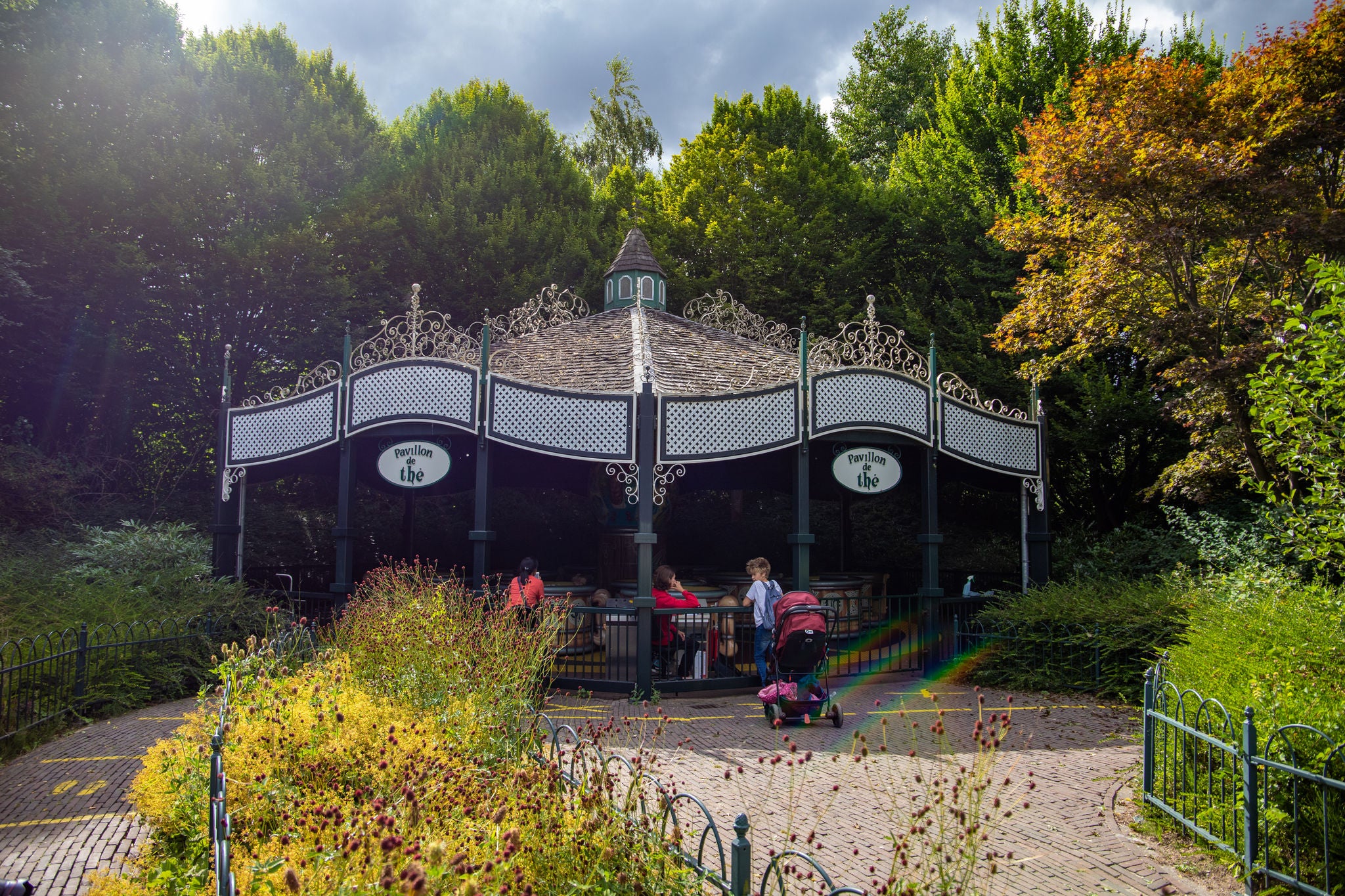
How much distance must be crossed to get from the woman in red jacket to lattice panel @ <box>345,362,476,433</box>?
360cm

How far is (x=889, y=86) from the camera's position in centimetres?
3406

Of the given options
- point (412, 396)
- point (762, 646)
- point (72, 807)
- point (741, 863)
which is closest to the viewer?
point (741, 863)

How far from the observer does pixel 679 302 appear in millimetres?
26578

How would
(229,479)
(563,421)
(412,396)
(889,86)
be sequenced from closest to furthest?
(563,421) → (412,396) → (229,479) → (889,86)

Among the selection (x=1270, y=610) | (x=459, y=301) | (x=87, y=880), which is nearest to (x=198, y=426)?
(x=459, y=301)

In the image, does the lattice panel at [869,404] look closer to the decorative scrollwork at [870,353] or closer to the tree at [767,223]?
the decorative scrollwork at [870,353]

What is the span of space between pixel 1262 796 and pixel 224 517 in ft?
49.5

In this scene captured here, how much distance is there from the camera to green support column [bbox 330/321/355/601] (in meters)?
12.8

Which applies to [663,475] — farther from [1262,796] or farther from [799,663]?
[1262,796]

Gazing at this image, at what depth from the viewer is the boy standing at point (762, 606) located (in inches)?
400

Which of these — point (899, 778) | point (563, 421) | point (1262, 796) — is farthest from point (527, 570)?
point (1262, 796)

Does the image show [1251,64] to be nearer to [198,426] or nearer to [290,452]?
[290,452]

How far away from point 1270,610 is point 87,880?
8.11 m

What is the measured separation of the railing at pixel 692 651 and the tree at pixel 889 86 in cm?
2382
